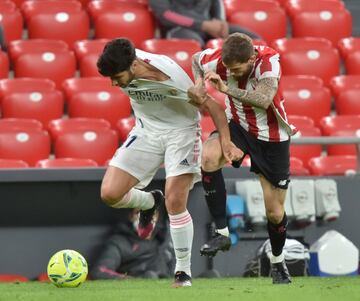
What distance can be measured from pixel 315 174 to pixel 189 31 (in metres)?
2.44

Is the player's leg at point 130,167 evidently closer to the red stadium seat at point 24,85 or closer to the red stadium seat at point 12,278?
the red stadium seat at point 12,278

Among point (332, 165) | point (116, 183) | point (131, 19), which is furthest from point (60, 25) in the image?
point (116, 183)

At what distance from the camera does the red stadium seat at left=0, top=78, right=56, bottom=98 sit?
1098 centimetres

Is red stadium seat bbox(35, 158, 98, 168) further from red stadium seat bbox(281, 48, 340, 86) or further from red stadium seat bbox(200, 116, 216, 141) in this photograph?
red stadium seat bbox(281, 48, 340, 86)

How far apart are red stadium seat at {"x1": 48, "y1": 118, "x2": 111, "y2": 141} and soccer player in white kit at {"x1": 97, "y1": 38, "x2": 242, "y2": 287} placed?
262 cm

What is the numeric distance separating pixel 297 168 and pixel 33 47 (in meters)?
3.09

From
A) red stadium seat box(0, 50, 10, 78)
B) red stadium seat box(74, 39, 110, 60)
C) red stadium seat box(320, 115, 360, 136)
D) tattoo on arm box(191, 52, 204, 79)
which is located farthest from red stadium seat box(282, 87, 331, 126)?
tattoo on arm box(191, 52, 204, 79)

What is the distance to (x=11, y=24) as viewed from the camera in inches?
473

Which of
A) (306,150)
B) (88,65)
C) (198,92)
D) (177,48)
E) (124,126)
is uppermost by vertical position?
(198,92)

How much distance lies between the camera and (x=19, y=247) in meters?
10.2

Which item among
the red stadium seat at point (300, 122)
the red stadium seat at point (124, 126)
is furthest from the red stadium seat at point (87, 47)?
the red stadium seat at point (300, 122)

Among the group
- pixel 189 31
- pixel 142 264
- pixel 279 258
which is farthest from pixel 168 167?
pixel 189 31

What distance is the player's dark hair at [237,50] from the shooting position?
7020mm

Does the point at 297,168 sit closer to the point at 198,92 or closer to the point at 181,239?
the point at 181,239
